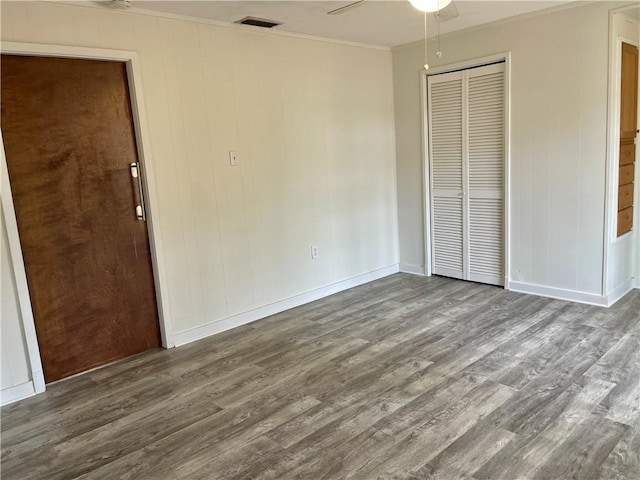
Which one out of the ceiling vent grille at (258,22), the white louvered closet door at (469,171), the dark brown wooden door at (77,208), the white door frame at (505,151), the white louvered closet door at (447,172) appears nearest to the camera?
the dark brown wooden door at (77,208)

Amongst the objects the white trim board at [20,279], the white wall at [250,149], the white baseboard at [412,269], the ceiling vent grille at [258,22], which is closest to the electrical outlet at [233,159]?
the white wall at [250,149]

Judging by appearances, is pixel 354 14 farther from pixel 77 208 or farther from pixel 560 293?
pixel 560 293

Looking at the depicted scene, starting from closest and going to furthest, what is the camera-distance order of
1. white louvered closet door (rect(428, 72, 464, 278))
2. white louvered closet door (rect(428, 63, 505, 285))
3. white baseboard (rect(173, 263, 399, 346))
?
white baseboard (rect(173, 263, 399, 346)) < white louvered closet door (rect(428, 63, 505, 285)) < white louvered closet door (rect(428, 72, 464, 278))

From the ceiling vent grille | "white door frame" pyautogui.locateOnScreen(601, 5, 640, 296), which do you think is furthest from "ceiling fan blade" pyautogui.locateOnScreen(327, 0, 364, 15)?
"white door frame" pyautogui.locateOnScreen(601, 5, 640, 296)

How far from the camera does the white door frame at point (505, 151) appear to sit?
4215 mm

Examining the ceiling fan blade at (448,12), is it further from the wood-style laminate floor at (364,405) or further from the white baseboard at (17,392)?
the white baseboard at (17,392)

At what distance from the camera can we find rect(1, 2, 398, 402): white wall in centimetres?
337

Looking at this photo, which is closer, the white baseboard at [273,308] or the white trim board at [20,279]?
the white trim board at [20,279]

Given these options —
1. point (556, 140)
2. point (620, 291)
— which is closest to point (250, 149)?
point (556, 140)

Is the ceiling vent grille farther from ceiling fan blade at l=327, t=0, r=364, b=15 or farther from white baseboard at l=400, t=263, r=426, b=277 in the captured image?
white baseboard at l=400, t=263, r=426, b=277

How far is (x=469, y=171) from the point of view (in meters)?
4.65

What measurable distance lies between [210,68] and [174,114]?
0.48 meters

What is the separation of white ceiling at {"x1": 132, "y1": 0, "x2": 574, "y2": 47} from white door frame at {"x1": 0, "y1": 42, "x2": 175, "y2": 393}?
0.45 m

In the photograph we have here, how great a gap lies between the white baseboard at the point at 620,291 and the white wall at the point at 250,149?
216 centimetres
